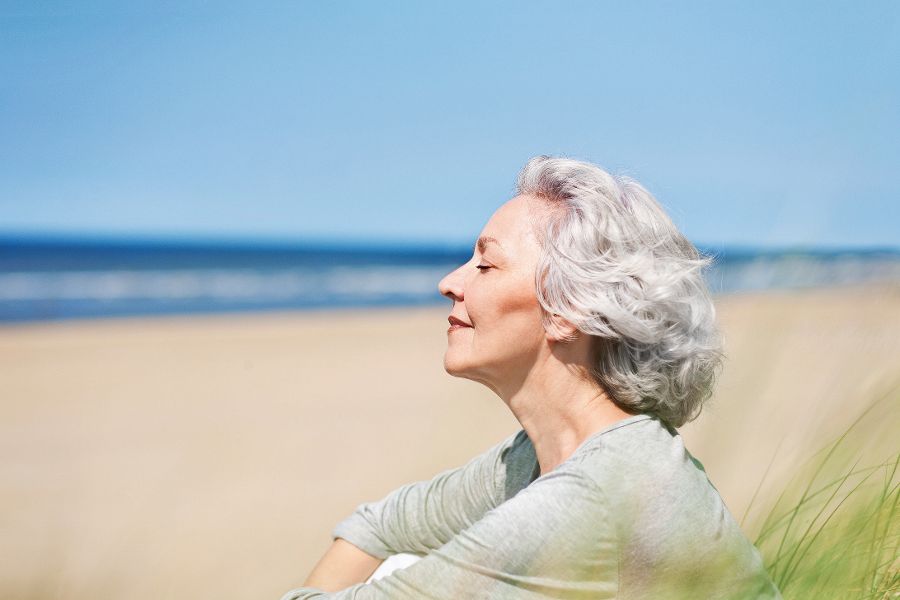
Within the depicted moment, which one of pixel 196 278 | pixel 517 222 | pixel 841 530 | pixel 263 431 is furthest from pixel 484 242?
pixel 196 278

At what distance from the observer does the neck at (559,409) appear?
2057 mm

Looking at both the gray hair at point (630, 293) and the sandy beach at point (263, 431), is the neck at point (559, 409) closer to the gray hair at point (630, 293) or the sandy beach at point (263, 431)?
the gray hair at point (630, 293)

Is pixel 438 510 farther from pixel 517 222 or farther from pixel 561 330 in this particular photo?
pixel 517 222

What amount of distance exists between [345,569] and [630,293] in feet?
3.29

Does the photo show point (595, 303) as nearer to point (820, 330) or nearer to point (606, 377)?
point (606, 377)

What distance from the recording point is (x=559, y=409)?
6.85ft

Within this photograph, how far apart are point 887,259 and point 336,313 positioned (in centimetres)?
1773

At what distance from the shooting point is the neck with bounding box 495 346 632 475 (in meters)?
2.06

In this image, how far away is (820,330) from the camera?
4.98ft

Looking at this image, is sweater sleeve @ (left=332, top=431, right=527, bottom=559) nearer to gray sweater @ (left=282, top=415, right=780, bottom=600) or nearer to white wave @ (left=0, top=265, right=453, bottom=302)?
gray sweater @ (left=282, top=415, right=780, bottom=600)

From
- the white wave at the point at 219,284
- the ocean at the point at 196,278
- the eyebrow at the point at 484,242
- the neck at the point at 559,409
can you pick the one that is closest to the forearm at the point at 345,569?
the neck at the point at 559,409

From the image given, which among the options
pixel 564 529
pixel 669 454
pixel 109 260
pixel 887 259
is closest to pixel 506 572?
pixel 564 529

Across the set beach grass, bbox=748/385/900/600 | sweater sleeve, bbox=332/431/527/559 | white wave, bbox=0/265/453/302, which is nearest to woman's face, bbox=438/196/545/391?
sweater sleeve, bbox=332/431/527/559

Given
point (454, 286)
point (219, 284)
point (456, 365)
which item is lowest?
point (456, 365)
